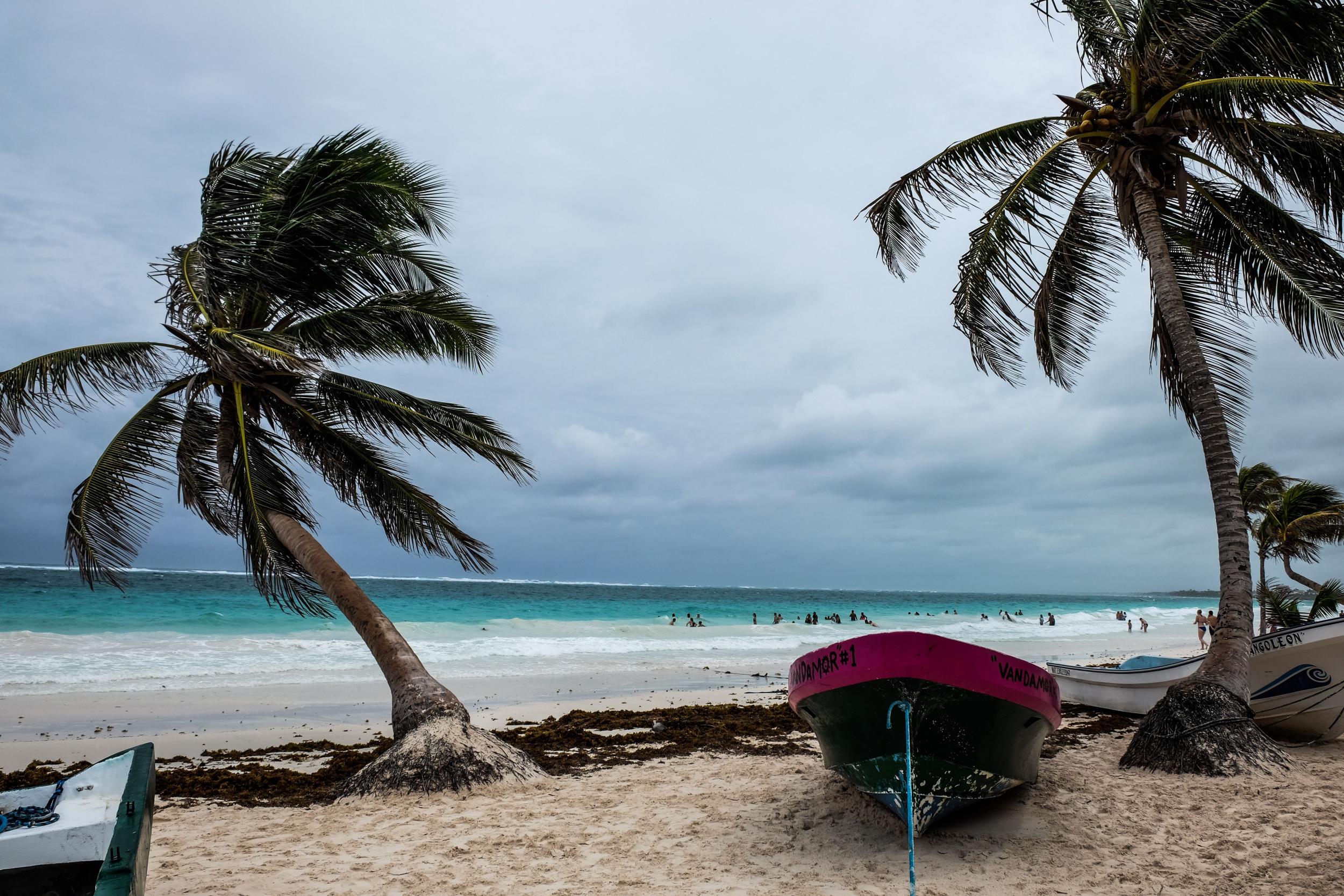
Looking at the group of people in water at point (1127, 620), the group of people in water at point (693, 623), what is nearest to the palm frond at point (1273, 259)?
the group of people in water at point (693, 623)

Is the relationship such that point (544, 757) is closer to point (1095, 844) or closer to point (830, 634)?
point (1095, 844)

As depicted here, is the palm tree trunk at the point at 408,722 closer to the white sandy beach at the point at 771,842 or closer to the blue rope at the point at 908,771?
the white sandy beach at the point at 771,842

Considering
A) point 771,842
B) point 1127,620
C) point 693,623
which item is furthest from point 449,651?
point 1127,620

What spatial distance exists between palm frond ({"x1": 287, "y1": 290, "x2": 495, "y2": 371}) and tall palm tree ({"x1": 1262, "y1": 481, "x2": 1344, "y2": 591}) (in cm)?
2129

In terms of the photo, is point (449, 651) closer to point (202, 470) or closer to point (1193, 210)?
point (202, 470)

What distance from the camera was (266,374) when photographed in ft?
27.7

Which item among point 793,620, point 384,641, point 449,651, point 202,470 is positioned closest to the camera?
point 384,641

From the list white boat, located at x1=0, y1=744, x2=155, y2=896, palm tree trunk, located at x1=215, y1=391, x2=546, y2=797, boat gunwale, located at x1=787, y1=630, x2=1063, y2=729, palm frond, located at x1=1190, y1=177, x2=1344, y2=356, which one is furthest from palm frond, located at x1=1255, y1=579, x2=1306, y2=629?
white boat, located at x1=0, y1=744, x2=155, y2=896

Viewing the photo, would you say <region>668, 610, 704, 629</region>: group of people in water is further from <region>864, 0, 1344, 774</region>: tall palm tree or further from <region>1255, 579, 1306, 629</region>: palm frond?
<region>864, 0, 1344, 774</region>: tall palm tree

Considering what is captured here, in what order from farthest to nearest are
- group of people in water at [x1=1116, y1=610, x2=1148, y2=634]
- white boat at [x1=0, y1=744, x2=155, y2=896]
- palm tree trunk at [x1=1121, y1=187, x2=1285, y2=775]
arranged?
1. group of people in water at [x1=1116, y1=610, x2=1148, y2=634]
2. palm tree trunk at [x1=1121, y1=187, x2=1285, y2=775]
3. white boat at [x1=0, y1=744, x2=155, y2=896]

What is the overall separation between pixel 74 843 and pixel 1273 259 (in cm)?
1089

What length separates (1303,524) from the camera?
20797 millimetres

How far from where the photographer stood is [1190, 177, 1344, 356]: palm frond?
8.09 metres

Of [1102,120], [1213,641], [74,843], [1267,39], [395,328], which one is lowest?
[74,843]
